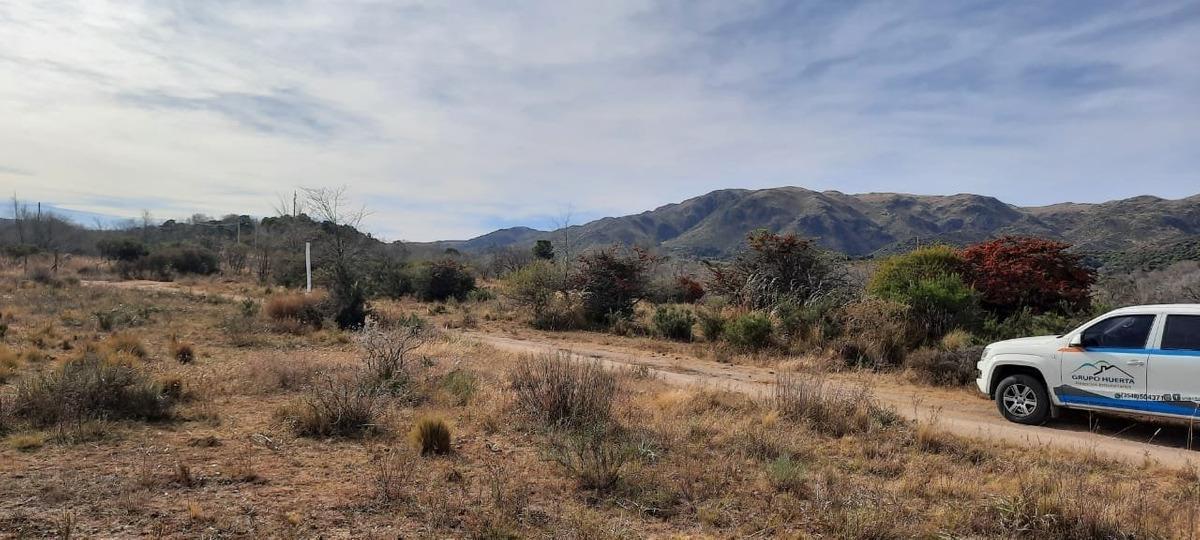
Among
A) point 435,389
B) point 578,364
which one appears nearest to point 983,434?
point 578,364

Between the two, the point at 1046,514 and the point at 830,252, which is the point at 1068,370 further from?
the point at 830,252

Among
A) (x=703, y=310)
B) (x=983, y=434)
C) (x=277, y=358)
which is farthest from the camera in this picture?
(x=703, y=310)

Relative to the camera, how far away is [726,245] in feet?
356

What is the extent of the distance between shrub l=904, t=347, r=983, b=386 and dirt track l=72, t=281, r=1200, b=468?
1.10ft

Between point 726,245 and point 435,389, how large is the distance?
10198cm

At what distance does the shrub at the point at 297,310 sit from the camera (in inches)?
754

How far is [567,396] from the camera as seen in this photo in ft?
25.9

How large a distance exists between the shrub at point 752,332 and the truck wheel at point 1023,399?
637 centimetres

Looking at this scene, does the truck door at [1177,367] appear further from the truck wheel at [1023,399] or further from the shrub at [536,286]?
the shrub at [536,286]

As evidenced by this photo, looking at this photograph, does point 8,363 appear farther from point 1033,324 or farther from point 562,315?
point 1033,324

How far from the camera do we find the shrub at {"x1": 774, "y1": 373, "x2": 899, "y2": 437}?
7.80m

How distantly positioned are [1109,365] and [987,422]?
159 cm

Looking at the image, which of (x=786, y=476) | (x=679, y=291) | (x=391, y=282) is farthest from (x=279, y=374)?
(x=391, y=282)

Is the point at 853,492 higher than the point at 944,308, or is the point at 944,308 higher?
the point at 944,308
